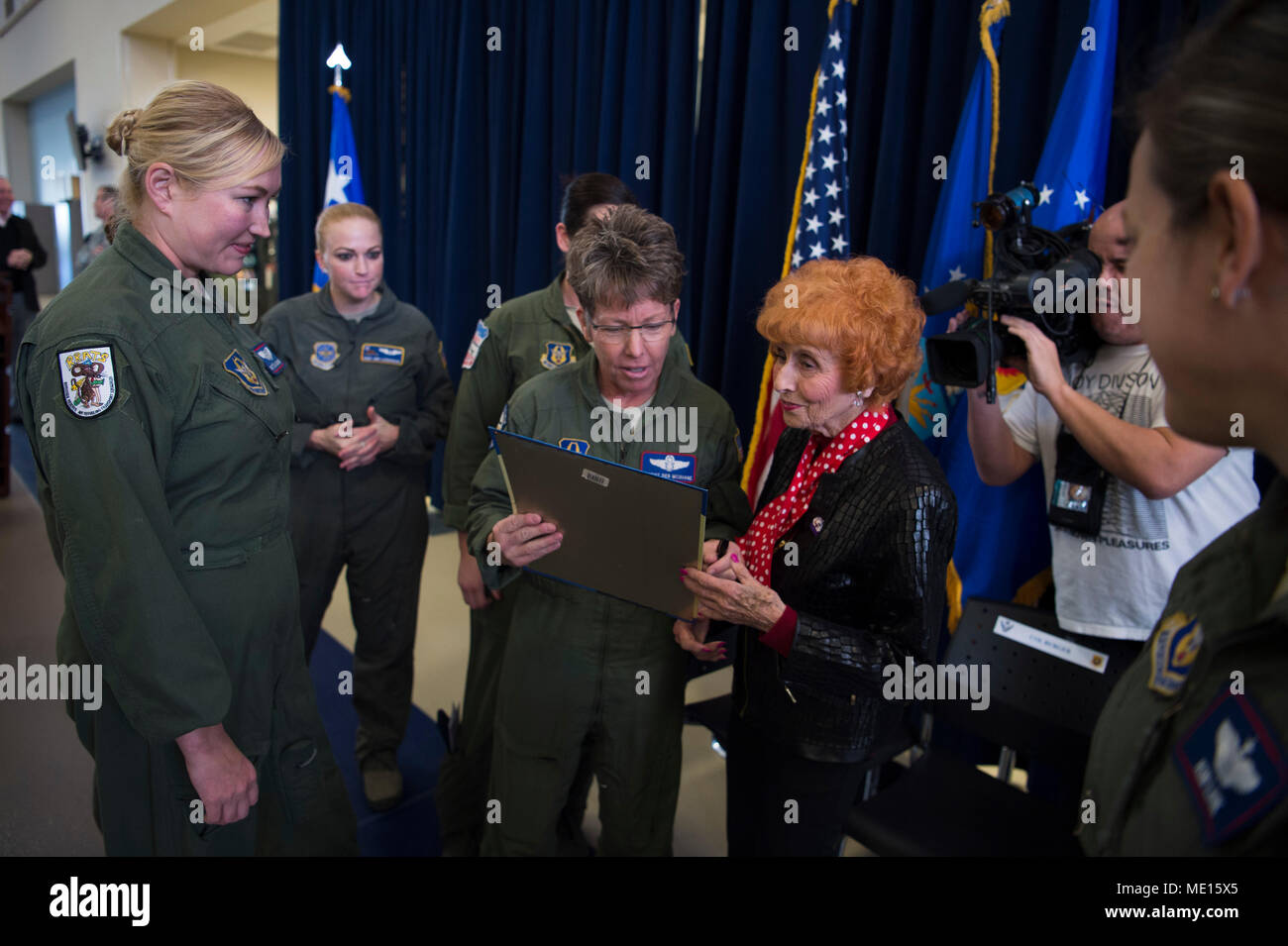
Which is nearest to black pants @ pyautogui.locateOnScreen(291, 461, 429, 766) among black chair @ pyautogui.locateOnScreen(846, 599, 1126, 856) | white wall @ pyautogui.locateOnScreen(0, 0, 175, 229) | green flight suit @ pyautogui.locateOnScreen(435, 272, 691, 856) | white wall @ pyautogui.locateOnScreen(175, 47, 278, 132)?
green flight suit @ pyautogui.locateOnScreen(435, 272, 691, 856)

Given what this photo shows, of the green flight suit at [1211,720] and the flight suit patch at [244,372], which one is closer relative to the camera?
the green flight suit at [1211,720]

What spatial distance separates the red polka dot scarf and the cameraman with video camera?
431 mm

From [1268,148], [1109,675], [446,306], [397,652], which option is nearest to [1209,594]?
[1268,148]

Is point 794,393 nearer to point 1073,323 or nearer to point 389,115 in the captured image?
point 1073,323

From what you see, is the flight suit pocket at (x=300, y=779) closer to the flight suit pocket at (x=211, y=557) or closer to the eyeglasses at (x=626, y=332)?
the flight suit pocket at (x=211, y=557)

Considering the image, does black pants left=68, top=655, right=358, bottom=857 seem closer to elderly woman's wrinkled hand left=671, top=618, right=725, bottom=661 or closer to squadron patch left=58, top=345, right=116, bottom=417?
squadron patch left=58, top=345, right=116, bottom=417

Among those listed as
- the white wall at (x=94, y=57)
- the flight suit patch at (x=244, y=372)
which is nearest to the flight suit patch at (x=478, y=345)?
the flight suit patch at (x=244, y=372)

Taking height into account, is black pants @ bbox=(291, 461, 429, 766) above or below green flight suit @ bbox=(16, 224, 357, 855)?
below

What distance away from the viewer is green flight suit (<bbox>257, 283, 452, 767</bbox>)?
2.37 meters

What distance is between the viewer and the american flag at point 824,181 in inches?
97.7

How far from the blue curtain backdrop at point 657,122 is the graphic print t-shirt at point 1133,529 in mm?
637

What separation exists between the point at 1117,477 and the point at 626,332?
40.7 inches

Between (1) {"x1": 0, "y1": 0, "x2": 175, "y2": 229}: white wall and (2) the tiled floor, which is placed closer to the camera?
(2) the tiled floor

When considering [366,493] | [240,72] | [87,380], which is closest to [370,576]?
[366,493]
